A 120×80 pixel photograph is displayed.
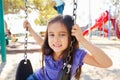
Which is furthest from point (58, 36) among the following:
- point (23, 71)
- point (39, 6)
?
point (39, 6)

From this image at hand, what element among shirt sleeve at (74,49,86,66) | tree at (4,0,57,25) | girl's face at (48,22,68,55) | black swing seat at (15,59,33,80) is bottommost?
black swing seat at (15,59,33,80)

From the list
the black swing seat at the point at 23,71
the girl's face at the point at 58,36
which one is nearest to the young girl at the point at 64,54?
the girl's face at the point at 58,36

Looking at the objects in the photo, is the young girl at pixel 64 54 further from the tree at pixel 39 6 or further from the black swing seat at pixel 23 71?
the tree at pixel 39 6

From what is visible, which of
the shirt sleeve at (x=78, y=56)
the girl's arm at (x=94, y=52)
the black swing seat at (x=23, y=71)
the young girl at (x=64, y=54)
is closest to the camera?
the girl's arm at (x=94, y=52)

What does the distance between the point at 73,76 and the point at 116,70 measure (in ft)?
11.6

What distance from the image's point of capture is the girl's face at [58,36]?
1834 mm

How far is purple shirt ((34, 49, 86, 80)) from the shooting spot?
Answer: 194 centimetres

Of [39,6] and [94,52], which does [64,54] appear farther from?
[39,6]

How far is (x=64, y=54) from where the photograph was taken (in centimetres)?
196

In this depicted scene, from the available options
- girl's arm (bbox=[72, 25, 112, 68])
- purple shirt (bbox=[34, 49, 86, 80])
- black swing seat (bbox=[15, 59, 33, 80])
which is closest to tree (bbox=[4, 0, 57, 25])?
black swing seat (bbox=[15, 59, 33, 80])

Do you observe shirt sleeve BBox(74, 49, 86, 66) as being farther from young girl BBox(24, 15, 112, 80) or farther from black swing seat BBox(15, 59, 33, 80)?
black swing seat BBox(15, 59, 33, 80)

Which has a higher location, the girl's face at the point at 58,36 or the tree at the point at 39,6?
the tree at the point at 39,6

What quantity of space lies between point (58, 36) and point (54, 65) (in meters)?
0.25

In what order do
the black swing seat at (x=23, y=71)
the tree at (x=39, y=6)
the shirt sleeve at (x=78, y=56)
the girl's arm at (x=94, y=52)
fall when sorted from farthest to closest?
the tree at (x=39, y=6), the black swing seat at (x=23, y=71), the shirt sleeve at (x=78, y=56), the girl's arm at (x=94, y=52)
